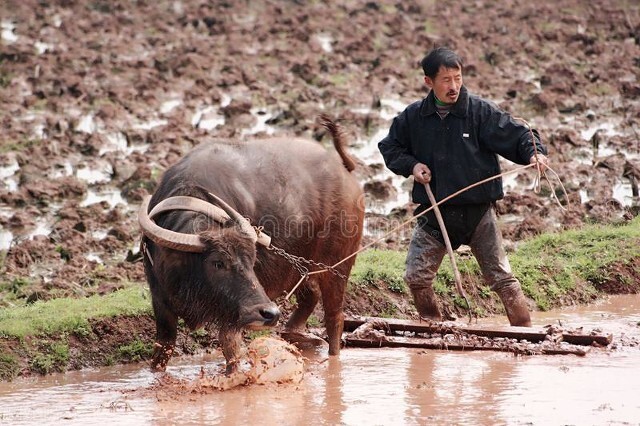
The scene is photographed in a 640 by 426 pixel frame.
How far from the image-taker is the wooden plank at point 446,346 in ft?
20.8

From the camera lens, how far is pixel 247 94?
48.0 feet

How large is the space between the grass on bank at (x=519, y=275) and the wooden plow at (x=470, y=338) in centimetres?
83

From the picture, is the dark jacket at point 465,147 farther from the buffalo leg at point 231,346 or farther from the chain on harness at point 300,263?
the buffalo leg at point 231,346

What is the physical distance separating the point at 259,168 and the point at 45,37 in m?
11.5

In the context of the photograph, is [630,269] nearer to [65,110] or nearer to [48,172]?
[48,172]

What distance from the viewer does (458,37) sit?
18.0m

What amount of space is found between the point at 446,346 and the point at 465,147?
3.82 ft

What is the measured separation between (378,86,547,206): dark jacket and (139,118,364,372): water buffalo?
1.82 feet

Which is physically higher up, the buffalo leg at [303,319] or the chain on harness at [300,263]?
the chain on harness at [300,263]

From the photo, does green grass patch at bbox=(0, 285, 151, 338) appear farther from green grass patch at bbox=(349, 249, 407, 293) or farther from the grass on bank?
green grass patch at bbox=(349, 249, 407, 293)

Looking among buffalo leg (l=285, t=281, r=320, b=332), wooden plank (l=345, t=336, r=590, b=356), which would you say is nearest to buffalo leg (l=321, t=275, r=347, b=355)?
wooden plank (l=345, t=336, r=590, b=356)

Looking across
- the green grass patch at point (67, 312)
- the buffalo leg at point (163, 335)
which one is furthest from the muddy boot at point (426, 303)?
the green grass patch at point (67, 312)

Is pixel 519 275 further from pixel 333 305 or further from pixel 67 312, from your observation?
pixel 67 312

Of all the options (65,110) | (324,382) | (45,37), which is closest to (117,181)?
(65,110)
